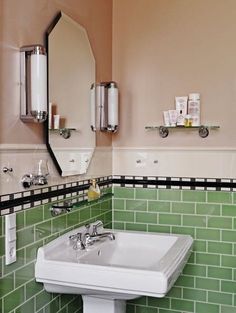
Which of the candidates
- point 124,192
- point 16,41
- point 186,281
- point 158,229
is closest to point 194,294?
point 186,281

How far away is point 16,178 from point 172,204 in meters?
1.18

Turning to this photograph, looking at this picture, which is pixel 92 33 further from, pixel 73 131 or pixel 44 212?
pixel 44 212

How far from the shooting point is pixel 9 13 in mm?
1588

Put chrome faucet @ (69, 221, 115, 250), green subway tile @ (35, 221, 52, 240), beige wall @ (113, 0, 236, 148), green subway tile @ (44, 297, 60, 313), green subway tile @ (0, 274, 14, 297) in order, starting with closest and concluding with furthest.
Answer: green subway tile @ (0, 274, 14, 297)
green subway tile @ (35, 221, 52, 240)
green subway tile @ (44, 297, 60, 313)
chrome faucet @ (69, 221, 115, 250)
beige wall @ (113, 0, 236, 148)

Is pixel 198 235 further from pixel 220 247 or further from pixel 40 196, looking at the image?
pixel 40 196

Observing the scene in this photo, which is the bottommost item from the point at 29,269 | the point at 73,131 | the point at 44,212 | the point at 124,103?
the point at 29,269

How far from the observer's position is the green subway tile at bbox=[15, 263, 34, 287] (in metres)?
1.65

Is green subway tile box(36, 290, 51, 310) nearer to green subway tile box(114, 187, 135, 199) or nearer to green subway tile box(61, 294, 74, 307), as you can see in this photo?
green subway tile box(61, 294, 74, 307)

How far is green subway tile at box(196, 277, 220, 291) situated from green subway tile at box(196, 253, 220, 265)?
0.35ft

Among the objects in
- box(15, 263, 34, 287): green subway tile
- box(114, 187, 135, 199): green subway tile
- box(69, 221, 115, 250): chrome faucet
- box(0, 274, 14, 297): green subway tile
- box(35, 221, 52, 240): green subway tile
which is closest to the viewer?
box(0, 274, 14, 297): green subway tile

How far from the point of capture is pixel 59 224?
1979 mm

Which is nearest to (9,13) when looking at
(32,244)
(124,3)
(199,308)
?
(32,244)

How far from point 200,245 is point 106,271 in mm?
987

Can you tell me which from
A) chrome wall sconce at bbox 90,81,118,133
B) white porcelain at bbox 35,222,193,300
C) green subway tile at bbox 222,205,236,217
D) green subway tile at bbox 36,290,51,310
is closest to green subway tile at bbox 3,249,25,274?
white porcelain at bbox 35,222,193,300
